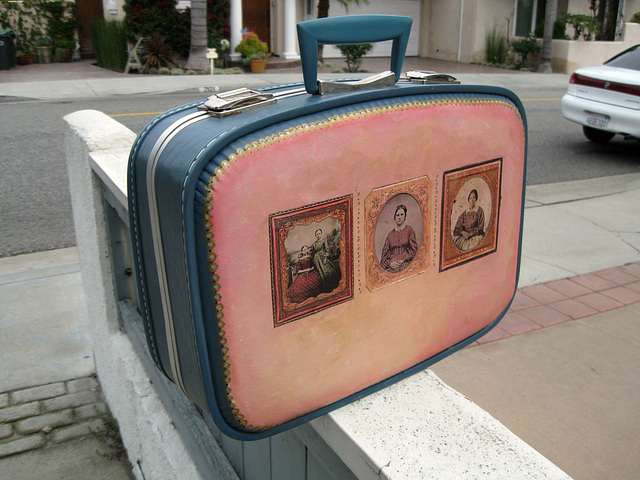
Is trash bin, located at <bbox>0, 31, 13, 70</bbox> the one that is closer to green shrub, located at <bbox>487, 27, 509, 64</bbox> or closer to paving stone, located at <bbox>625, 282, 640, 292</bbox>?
green shrub, located at <bbox>487, 27, 509, 64</bbox>

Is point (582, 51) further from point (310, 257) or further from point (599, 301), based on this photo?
point (310, 257)

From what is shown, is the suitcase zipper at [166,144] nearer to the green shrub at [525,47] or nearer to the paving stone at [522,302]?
the paving stone at [522,302]

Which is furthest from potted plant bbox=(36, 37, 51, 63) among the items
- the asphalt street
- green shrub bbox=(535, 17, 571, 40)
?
green shrub bbox=(535, 17, 571, 40)

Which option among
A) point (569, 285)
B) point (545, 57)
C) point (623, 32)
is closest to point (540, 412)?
point (569, 285)

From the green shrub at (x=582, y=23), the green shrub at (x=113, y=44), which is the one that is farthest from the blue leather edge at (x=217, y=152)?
the green shrub at (x=582, y=23)

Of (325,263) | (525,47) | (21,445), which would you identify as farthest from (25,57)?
(325,263)

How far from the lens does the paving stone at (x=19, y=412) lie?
286 cm

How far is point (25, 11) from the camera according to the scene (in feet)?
63.0

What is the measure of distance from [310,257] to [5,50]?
61.0 feet

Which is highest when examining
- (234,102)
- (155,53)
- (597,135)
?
(234,102)

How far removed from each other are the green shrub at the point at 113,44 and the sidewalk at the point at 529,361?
1304cm

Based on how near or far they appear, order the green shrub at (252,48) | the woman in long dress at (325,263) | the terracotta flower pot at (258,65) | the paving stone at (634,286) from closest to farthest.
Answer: the woman in long dress at (325,263), the paving stone at (634,286), the terracotta flower pot at (258,65), the green shrub at (252,48)

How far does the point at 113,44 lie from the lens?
1631cm

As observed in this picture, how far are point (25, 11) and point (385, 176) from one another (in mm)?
21325
